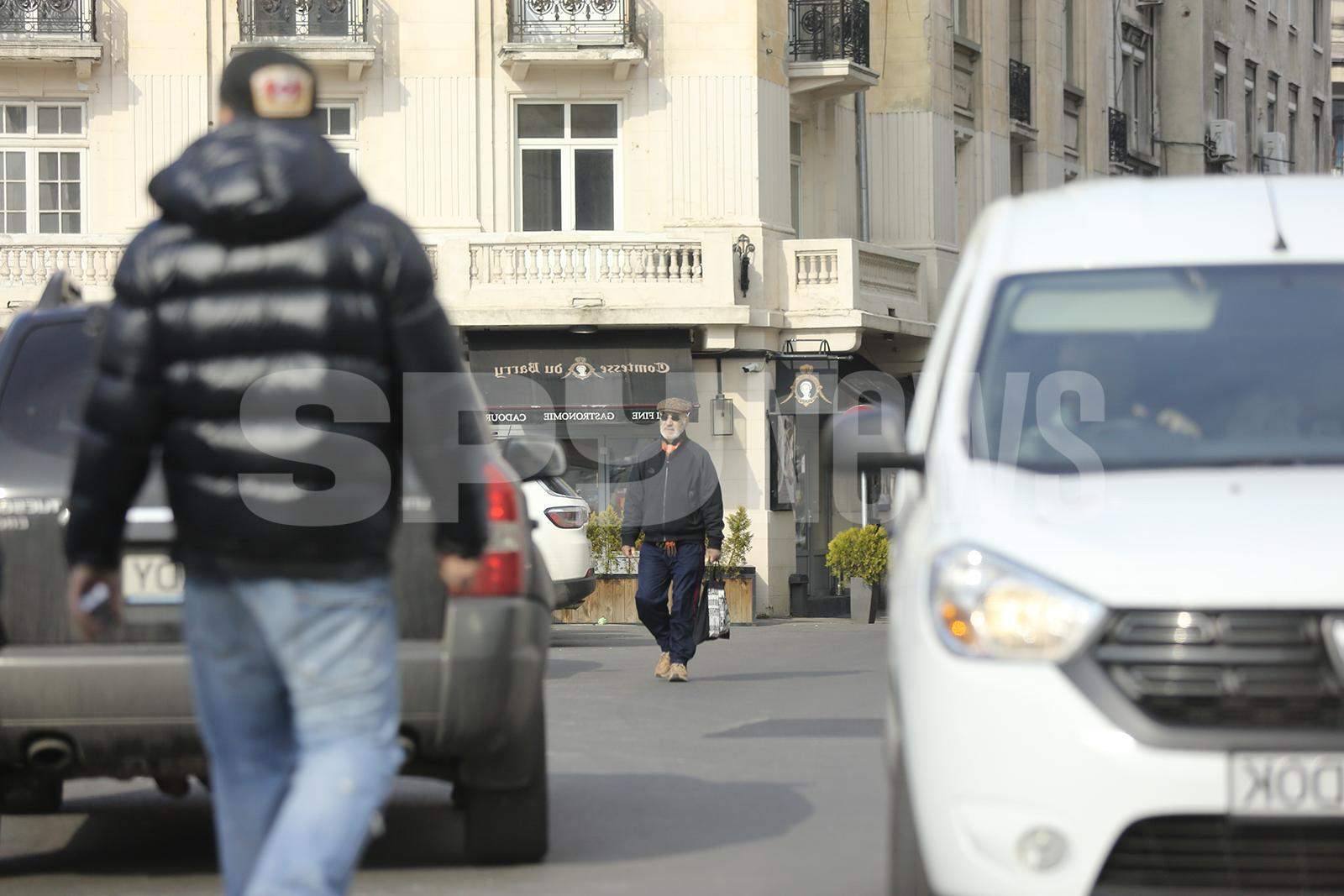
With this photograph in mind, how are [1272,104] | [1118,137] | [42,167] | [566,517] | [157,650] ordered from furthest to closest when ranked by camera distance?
[1272,104], [1118,137], [42,167], [566,517], [157,650]

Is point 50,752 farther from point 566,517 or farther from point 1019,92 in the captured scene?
point 1019,92

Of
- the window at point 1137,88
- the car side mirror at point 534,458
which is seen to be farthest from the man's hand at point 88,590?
the window at point 1137,88

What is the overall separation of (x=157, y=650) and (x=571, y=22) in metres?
24.3

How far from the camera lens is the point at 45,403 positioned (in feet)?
22.2

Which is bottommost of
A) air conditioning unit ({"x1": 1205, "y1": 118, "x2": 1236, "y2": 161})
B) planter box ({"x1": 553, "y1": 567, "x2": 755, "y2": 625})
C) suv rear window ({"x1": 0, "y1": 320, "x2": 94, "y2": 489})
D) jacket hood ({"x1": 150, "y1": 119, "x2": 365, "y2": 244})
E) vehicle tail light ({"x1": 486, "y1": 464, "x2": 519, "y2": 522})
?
planter box ({"x1": 553, "y1": 567, "x2": 755, "y2": 625})

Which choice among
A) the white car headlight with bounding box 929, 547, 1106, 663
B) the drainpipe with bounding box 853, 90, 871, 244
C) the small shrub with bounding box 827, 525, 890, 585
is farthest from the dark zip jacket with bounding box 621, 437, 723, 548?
the drainpipe with bounding box 853, 90, 871, 244

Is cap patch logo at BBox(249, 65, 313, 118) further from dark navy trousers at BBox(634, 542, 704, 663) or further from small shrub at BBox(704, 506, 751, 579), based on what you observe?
small shrub at BBox(704, 506, 751, 579)

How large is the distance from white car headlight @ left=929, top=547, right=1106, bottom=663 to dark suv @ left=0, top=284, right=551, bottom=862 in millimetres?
1864

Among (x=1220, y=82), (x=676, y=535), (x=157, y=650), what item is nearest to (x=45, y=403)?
(x=157, y=650)

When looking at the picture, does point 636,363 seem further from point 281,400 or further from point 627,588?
point 281,400

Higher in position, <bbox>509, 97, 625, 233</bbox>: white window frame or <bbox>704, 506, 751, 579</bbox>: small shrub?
<bbox>509, 97, 625, 233</bbox>: white window frame

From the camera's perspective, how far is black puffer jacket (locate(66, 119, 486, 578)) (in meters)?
4.18

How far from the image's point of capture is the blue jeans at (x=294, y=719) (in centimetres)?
401

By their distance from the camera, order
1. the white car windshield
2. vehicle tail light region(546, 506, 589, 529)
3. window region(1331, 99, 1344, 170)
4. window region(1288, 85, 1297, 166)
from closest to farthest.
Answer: the white car windshield
vehicle tail light region(546, 506, 589, 529)
window region(1288, 85, 1297, 166)
window region(1331, 99, 1344, 170)
